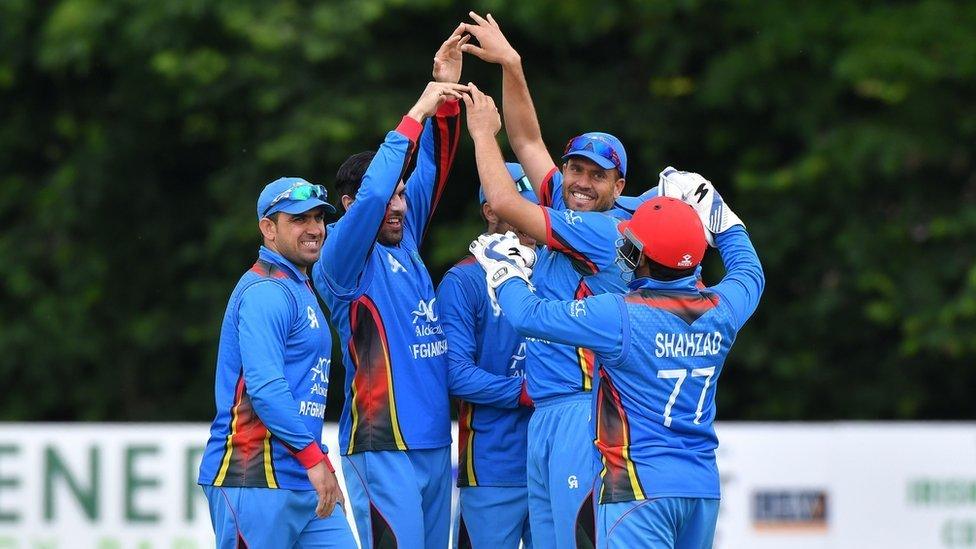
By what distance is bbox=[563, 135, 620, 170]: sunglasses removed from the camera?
5.55 metres

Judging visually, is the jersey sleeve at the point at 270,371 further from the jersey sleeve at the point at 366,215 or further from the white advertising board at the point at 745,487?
the white advertising board at the point at 745,487

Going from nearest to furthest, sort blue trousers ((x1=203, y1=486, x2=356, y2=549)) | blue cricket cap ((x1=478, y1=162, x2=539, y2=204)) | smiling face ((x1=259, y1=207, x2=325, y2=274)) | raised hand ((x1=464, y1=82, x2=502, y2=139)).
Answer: blue trousers ((x1=203, y1=486, x2=356, y2=549)), smiling face ((x1=259, y1=207, x2=325, y2=274)), raised hand ((x1=464, y1=82, x2=502, y2=139)), blue cricket cap ((x1=478, y1=162, x2=539, y2=204))

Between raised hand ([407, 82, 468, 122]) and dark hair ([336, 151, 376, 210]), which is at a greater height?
raised hand ([407, 82, 468, 122])

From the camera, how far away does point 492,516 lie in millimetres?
5793

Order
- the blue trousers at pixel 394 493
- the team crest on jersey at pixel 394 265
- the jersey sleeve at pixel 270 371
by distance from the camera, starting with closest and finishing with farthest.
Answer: the jersey sleeve at pixel 270 371, the blue trousers at pixel 394 493, the team crest on jersey at pixel 394 265

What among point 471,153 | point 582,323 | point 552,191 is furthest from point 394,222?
point 471,153

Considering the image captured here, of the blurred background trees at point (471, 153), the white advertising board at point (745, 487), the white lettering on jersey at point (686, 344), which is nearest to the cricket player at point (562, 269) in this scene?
the white lettering on jersey at point (686, 344)

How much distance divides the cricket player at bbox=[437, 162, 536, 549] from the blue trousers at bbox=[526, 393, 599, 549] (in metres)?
0.24

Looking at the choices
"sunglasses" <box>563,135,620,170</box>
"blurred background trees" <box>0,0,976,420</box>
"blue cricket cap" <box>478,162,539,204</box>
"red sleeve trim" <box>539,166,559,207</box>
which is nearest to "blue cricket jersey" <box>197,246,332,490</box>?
"red sleeve trim" <box>539,166,559,207</box>

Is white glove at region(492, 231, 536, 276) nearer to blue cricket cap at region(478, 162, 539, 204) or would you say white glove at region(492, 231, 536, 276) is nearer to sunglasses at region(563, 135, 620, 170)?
sunglasses at region(563, 135, 620, 170)

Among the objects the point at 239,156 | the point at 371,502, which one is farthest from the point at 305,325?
the point at 239,156

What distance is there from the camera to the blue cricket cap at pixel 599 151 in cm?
554

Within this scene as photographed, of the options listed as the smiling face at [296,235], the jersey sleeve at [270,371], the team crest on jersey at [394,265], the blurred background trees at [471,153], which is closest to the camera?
the jersey sleeve at [270,371]

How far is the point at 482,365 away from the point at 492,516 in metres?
0.63
